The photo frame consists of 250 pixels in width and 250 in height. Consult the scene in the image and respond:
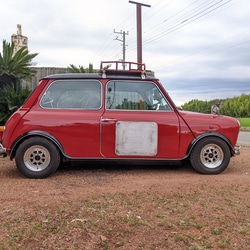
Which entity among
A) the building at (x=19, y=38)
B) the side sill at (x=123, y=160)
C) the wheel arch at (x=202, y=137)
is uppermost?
the building at (x=19, y=38)

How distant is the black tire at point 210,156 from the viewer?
14.7 ft

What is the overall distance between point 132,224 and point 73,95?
2.74 metres

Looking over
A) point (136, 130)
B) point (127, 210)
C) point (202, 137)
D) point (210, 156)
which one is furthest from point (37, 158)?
point (210, 156)

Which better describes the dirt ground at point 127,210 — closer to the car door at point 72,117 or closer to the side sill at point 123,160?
the side sill at point 123,160

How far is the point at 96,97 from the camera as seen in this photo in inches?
180

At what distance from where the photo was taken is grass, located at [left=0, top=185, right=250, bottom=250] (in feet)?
7.14

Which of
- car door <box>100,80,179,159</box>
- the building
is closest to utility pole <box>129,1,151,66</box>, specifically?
car door <box>100,80,179,159</box>

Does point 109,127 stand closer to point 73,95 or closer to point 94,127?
point 94,127

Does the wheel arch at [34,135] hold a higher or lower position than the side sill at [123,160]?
higher

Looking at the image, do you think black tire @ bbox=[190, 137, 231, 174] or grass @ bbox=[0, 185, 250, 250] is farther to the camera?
black tire @ bbox=[190, 137, 231, 174]

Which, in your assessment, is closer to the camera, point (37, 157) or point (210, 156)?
point (37, 157)

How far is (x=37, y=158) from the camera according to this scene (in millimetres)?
4277

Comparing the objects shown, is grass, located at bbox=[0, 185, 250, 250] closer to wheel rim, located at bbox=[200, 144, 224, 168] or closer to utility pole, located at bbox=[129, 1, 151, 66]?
wheel rim, located at bbox=[200, 144, 224, 168]

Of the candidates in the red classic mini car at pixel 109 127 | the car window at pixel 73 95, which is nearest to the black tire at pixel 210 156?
the red classic mini car at pixel 109 127
